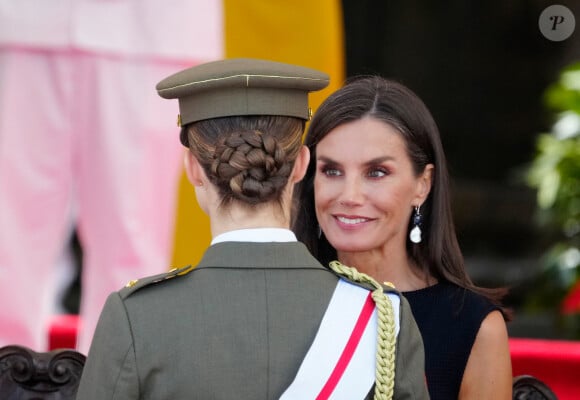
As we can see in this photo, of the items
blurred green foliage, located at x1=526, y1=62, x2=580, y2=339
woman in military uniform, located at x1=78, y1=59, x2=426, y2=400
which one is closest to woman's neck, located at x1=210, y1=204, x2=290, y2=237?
woman in military uniform, located at x1=78, y1=59, x2=426, y2=400

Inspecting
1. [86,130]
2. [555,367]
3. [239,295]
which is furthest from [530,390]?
[86,130]

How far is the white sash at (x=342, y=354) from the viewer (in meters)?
1.76

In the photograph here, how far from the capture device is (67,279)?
5262 mm

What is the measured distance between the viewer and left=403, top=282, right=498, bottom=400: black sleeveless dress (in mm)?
2332

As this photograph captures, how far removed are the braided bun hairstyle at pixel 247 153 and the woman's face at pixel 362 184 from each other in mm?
535

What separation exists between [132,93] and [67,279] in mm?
2214

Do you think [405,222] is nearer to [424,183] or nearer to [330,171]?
[424,183]

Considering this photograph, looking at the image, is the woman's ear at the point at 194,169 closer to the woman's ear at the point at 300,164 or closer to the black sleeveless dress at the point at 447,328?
the woman's ear at the point at 300,164

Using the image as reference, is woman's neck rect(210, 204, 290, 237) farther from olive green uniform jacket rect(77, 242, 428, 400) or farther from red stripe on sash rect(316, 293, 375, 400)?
red stripe on sash rect(316, 293, 375, 400)

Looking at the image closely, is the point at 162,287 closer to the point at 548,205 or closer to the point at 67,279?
the point at 548,205

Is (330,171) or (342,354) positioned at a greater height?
(330,171)

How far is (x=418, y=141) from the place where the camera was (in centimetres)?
242

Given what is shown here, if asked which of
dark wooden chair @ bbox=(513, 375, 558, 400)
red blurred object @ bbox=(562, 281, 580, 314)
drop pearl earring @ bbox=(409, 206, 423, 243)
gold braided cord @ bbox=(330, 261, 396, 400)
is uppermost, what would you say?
drop pearl earring @ bbox=(409, 206, 423, 243)

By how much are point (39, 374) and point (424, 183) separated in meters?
0.87
